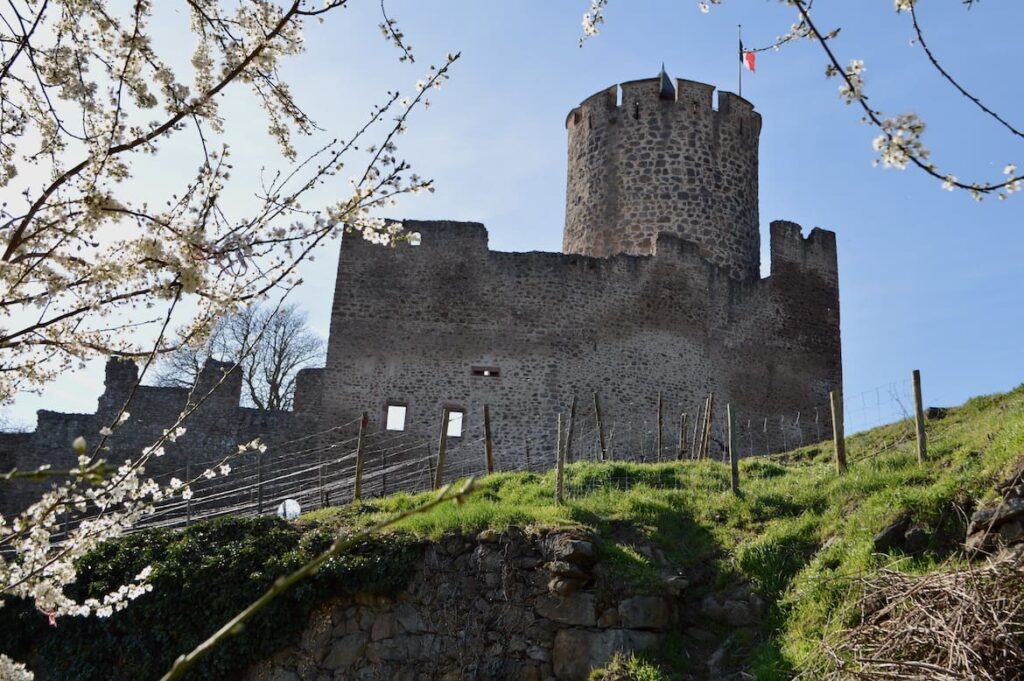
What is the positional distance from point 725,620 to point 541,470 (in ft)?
27.6

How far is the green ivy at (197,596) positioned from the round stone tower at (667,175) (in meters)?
11.3

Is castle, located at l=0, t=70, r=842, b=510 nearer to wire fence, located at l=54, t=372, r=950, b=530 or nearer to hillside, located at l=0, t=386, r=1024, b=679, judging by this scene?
wire fence, located at l=54, t=372, r=950, b=530

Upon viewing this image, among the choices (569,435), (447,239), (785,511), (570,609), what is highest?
(447,239)

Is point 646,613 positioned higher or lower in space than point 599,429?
lower

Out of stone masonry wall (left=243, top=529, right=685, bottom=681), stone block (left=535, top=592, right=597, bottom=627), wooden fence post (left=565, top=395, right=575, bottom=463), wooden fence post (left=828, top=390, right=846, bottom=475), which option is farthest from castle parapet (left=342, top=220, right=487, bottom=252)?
stone block (left=535, top=592, right=597, bottom=627)

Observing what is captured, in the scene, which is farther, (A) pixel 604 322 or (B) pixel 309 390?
(A) pixel 604 322

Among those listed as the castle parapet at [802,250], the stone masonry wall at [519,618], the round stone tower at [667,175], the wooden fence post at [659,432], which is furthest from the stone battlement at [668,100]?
the stone masonry wall at [519,618]

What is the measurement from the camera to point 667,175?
2231cm

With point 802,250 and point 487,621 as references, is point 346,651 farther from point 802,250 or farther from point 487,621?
point 802,250

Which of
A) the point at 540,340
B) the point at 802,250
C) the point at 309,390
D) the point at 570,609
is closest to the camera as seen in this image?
the point at 570,609

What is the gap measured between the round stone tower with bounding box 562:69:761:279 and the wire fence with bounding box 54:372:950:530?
3.83 meters

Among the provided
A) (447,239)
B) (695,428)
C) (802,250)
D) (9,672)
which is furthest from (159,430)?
(9,672)

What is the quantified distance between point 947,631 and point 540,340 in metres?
13.1

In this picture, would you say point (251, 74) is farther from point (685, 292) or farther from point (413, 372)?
point (685, 292)
